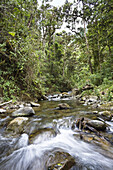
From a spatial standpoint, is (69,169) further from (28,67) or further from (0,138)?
(28,67)

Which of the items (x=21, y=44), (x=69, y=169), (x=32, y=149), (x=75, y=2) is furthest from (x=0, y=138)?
(x=75, y=2)

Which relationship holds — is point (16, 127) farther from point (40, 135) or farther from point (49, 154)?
point (49, 154)

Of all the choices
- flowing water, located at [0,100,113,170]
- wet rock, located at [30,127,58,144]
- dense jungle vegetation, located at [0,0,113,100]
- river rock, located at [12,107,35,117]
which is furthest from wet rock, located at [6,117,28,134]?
dense jungle vegetation, located at [0,0,113,100]

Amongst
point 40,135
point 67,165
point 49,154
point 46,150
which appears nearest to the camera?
point 67,165

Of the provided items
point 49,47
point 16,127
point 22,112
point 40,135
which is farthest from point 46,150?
point 49,47

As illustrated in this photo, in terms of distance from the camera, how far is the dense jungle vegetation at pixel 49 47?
16.1ft

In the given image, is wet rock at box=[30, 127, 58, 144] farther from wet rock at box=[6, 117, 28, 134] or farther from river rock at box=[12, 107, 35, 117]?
river rock at box=[12, 107, 35, 117]

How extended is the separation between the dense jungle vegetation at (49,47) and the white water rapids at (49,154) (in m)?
3.43

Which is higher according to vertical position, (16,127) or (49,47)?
(49,47)

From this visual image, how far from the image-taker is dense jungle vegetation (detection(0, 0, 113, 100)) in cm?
489

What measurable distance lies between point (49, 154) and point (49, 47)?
58.8ft

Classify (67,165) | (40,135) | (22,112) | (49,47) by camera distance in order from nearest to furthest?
(67,165) < (40,135) < (22,112) < (49,47)

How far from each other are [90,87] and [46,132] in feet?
24.5

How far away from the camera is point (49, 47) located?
17375 mm
